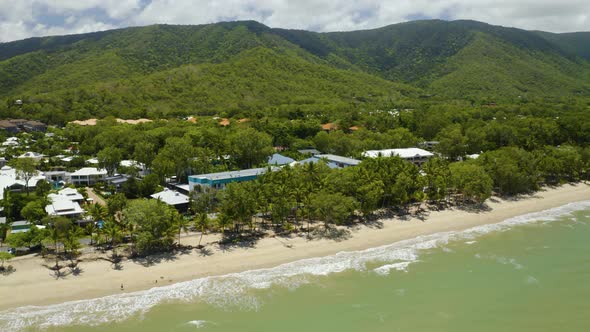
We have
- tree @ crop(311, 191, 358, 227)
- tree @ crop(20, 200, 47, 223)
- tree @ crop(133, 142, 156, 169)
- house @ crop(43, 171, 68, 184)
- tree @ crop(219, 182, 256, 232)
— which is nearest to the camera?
tree @ crop(219, 182, 256, 232)

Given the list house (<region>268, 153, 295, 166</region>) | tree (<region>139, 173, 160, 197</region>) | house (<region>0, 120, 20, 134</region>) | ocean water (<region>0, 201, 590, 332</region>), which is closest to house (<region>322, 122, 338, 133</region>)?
house (<region>268, 153, 295, 166</region>)

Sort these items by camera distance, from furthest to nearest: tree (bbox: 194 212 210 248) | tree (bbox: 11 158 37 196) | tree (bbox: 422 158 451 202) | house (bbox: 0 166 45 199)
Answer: tree (bbox: 11 158 37 196), house (bbox: 0 166 45 199), tree (bbox: 422 158 451 202), tree (bbox: 194 212 210 248)

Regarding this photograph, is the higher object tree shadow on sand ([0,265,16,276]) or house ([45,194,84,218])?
house ([45,194,84,218])

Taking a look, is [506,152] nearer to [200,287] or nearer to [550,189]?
[550,189]

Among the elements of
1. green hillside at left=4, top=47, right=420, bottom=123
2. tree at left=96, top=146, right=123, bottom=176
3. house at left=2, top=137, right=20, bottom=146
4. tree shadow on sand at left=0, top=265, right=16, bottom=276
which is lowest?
tree shadow on sand at left=0, top=265, right=16, bottom=276

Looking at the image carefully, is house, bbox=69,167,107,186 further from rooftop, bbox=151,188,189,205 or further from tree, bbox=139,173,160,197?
rooftop, bbox=151,188,189,205

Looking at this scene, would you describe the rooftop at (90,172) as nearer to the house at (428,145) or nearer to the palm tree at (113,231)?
the palm tree at (113,231)

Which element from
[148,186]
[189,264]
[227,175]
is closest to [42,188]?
[148,186]
